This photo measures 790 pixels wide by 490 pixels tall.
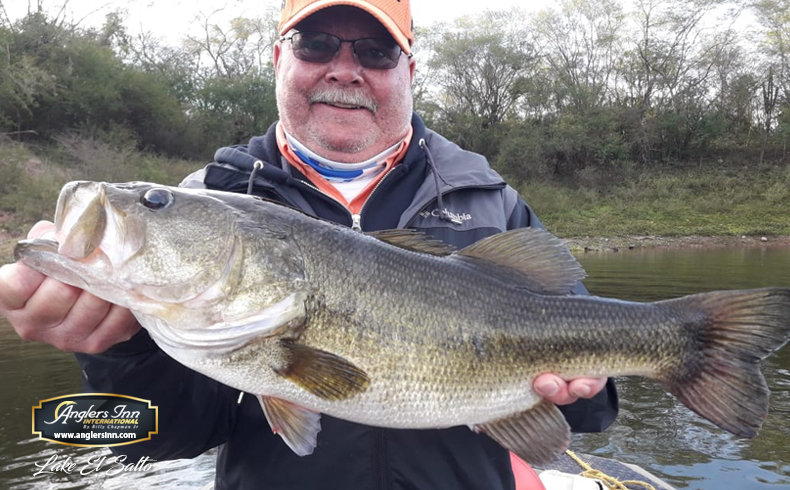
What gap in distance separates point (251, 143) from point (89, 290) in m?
1.52

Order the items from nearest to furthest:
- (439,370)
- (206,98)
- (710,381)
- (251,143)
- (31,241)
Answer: (31,241)
(439,370)
(710,381)
(251,143)
(206,98)

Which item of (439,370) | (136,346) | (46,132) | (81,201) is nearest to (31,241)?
(81,201)

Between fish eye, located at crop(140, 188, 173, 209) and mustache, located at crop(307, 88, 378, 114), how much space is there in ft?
3.96

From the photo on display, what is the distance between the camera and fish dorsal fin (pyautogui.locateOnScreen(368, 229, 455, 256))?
94.6 inches

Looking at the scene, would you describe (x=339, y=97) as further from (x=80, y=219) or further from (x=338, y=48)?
(x=80, y=219)

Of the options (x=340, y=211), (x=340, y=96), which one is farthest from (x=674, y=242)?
(x=340, y=211)

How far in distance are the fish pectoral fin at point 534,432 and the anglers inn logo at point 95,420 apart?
1441 millimetres

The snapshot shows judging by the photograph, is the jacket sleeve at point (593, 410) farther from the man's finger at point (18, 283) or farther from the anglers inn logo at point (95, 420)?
the man's finger at point (18, 283)

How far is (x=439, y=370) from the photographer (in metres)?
2.23

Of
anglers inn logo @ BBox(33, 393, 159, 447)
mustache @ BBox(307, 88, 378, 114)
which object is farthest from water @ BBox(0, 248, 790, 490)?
mustache @ BBox(307, 88, 378, 114)

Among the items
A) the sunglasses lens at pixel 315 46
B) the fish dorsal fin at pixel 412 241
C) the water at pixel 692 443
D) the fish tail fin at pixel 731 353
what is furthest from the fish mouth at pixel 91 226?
the water at pixel 692 443

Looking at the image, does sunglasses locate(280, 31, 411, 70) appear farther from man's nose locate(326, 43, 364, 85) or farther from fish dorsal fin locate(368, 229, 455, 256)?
fish dorsal fin locate(368, 229, 455, 256)

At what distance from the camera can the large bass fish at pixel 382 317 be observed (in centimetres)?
204

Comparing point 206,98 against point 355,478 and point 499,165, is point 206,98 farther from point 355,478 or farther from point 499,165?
point 355,478
